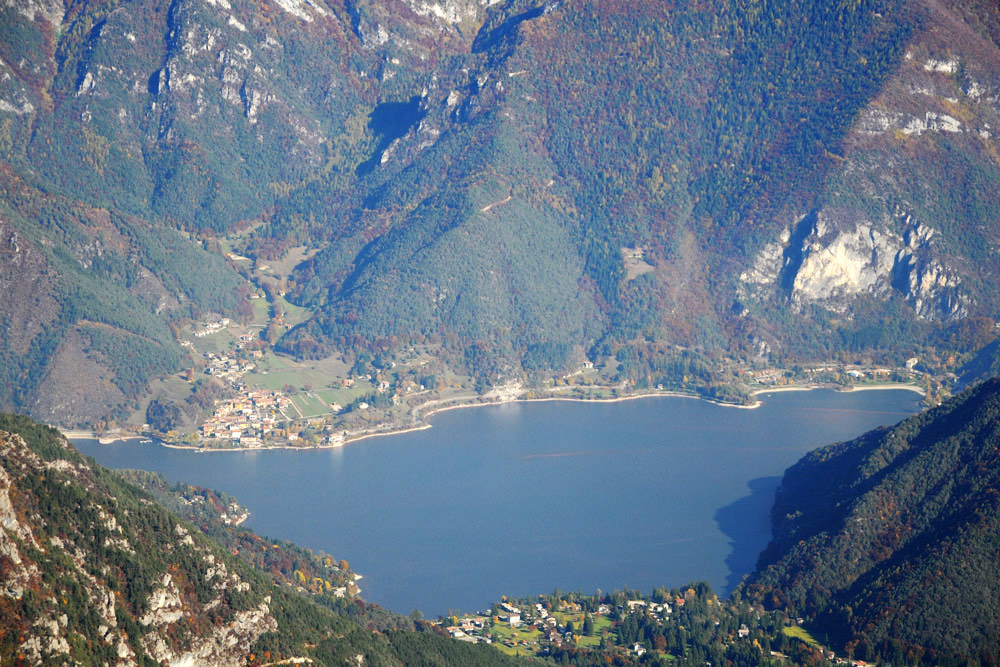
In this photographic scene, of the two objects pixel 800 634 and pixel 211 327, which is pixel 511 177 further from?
pixel 800 634

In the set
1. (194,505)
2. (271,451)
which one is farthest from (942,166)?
(194,505)

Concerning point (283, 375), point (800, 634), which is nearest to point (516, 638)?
point (800, 634)

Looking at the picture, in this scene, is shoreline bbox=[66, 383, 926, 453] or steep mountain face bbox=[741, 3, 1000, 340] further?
steep mountain face bbox=[741, 3, 1000, 340]

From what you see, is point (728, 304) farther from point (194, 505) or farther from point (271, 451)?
point (194, 505)

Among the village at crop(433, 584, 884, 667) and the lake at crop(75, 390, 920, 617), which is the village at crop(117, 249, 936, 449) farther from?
the village at crop(433, 584, 884, 667)

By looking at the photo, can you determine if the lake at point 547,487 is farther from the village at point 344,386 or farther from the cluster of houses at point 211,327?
the cluster of houses at point 211,327

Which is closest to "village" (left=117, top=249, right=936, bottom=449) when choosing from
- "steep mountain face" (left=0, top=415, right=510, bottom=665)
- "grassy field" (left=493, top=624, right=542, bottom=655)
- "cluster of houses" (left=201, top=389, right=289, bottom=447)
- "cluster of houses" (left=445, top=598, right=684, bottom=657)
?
"cluster of houses" (left=201, top=389, right=289, bottom=447)

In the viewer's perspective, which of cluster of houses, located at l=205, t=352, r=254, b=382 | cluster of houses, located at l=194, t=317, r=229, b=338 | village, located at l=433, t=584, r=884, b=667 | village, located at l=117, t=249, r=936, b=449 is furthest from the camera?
cluster of houses, located at l=194, t=317, r=229, b=338
